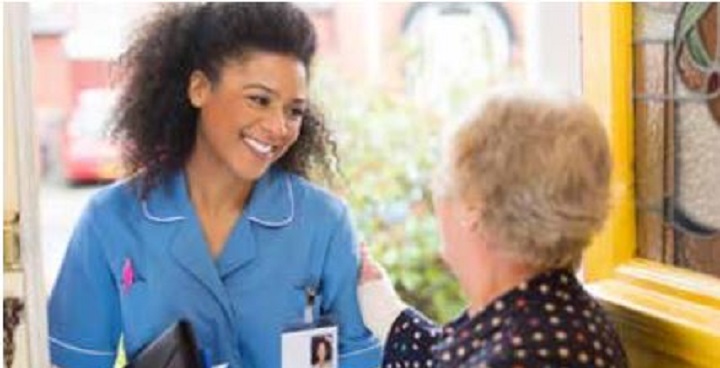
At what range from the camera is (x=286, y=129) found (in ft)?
5.24

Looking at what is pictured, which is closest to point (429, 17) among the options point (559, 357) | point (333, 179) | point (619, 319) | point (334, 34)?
point (334, 34)

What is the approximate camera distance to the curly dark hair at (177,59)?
63.9 inches

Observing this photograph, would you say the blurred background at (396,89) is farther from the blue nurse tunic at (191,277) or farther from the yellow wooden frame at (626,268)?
the yellow wooden frame at (626,268)

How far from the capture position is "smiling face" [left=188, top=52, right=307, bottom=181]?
1587mm

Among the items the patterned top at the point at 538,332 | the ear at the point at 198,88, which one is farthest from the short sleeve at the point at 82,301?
the patterned top at the point at 538,332

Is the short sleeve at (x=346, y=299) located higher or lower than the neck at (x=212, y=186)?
lower

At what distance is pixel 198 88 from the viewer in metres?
1.65

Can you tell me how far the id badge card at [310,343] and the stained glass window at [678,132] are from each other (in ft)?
1.66

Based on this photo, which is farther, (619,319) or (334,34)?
(334,34)

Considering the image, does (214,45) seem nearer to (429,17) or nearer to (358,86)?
(358,86)

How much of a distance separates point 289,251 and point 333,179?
0.69ft

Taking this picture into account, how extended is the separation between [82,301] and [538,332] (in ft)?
2.54

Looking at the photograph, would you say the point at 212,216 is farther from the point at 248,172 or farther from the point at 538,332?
the point at 538,332

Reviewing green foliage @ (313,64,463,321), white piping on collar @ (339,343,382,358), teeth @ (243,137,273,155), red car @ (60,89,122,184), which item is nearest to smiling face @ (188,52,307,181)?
teeth @ (243,137,273,155)
